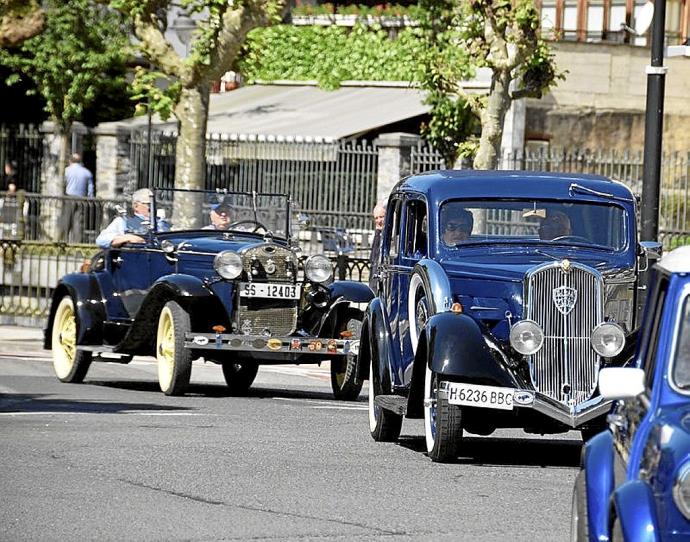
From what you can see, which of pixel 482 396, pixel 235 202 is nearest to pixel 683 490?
pixel 482 396

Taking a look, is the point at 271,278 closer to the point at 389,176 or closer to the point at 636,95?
the point at 389,176

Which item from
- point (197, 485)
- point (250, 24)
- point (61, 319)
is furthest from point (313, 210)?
point (197, 485)

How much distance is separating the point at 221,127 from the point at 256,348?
856 inches

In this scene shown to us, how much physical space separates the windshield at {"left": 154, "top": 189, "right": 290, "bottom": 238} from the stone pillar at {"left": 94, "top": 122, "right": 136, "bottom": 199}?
14.4 meters

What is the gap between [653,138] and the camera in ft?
56.5

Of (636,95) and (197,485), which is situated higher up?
(636,95)

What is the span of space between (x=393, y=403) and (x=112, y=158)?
70.9ft

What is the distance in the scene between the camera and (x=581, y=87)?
35.6m

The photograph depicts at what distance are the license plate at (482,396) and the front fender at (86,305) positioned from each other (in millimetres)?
7335

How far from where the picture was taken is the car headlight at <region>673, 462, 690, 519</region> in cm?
514

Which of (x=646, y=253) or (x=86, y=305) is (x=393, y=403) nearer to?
(x=646, y=253)

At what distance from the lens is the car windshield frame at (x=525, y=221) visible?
38.8 feet

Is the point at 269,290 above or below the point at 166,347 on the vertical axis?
above

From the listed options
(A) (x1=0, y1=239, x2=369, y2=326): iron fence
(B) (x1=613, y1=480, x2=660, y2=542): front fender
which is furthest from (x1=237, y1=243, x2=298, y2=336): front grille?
(B) (x1=613, y1=480, x2=660, y2=542): front fender
